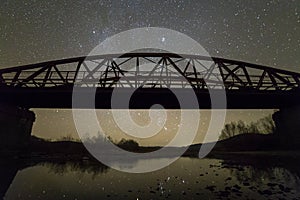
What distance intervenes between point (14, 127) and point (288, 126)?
32635mm

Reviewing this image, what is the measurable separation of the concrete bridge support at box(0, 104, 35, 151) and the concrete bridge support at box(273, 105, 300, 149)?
31.7 metres

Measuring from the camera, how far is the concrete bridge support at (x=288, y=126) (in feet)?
104

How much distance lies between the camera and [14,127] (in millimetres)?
30641

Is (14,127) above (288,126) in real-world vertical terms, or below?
below

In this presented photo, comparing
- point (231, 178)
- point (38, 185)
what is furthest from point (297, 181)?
point (38, 185)

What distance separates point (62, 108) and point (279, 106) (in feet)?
95.3

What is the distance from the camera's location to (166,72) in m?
35.7

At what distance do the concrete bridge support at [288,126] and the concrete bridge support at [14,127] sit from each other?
31739 mm

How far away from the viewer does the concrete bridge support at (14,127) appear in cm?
2911

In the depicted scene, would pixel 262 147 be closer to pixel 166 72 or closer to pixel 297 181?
pixel 166 72

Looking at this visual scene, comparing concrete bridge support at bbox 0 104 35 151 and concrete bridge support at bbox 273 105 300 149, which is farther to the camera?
concrete bridge support at bbox 273 105 300 149

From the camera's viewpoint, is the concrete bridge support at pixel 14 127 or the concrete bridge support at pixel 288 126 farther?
the concrete bridge support at pixel 288 126

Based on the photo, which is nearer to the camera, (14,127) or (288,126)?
(14,127)

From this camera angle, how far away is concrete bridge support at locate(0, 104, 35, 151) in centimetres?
2911
